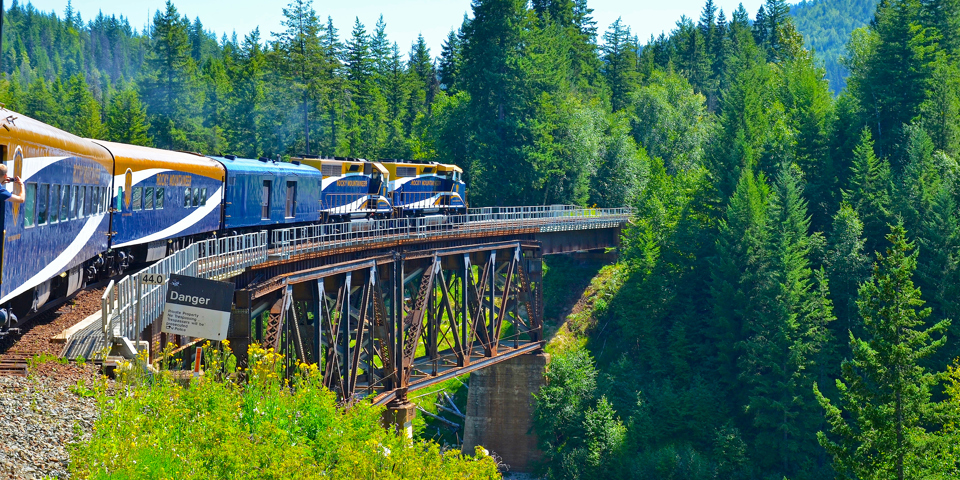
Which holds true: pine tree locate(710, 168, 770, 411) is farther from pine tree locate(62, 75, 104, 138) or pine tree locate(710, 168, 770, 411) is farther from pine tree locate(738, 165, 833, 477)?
pine tree locate(62, 75, 104, 138)

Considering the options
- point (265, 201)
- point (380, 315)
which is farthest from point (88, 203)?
point (265, 201)

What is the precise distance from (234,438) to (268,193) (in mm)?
26536

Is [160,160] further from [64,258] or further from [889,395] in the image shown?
[889,395]

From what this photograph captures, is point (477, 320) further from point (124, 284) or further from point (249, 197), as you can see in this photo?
point (124, 284)

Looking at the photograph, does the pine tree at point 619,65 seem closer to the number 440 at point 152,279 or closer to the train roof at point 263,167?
the train roof at point 263,167

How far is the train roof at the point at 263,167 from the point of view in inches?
1443

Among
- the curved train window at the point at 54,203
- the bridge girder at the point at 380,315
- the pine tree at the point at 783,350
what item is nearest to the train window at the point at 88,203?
the curved train window at the point at 54,203

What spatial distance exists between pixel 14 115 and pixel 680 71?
10914cm

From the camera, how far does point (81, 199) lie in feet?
68.6

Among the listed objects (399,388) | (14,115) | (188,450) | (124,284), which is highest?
(14,115)

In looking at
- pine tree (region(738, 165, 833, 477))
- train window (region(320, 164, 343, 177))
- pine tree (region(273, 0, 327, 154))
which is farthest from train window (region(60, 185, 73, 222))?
pine tree (region(273, 0, 327, 154))

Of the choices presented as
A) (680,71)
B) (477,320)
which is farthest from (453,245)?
(680,71)

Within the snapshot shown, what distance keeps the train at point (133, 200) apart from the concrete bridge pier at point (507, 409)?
1121 centimetres

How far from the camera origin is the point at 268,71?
95125 mm
